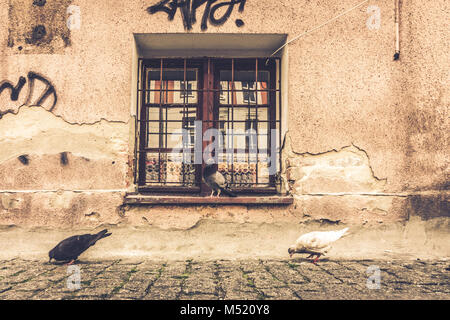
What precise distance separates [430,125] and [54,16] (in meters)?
4.79

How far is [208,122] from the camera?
4.10 m

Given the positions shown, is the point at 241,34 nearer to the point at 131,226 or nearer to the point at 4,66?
the point at 131,226

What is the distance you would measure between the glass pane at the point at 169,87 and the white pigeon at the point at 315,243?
2.26 m

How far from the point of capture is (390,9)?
3.82 metres

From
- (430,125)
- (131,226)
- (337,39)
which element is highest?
(337,39)

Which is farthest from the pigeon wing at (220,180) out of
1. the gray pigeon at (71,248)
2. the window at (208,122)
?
the gray pigeon at (71,248)

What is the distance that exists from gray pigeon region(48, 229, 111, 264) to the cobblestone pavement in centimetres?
10

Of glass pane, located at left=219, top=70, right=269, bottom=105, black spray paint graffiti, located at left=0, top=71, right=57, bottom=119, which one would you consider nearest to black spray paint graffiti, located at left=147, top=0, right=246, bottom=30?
glass pane, located at left=219, top=70, right=269, bottom=105

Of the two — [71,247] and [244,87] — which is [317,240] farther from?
[71,247]

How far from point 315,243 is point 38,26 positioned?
13.8 ft

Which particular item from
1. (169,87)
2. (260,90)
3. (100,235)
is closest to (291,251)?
(260,90)

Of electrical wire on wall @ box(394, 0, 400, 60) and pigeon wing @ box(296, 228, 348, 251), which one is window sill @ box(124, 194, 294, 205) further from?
electrical wire on wall @ box(394, 0, 400, 60)

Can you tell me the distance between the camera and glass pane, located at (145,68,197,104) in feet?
13.8
